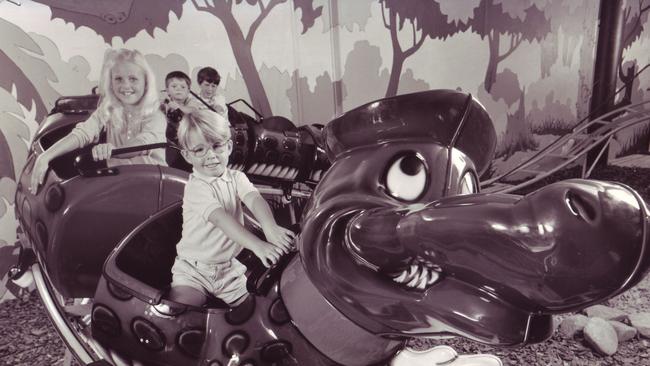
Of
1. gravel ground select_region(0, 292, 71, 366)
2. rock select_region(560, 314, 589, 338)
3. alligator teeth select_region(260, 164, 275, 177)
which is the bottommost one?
rock select_region(560, 314, 589, 338)

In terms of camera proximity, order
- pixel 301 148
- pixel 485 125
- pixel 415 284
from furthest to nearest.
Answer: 1. pixel 301 148
2. pixel 485 125
3. pixel 415 284

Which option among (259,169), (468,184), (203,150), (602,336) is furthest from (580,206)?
(602,336)

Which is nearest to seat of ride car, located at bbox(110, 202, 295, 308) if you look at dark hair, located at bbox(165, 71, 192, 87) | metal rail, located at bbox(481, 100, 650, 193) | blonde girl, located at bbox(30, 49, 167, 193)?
blonde girl, located at bbox(30, 49, 167, 193)

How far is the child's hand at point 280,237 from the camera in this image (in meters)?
0.62

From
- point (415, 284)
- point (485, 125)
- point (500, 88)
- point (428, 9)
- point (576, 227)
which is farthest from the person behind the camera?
point (500, 88)

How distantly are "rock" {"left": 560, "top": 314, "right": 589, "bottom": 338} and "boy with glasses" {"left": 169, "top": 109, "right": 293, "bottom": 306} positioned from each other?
3.84 feet

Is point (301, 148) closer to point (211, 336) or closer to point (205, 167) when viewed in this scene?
point (205, 167)

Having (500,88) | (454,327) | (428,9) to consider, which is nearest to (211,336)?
(454,327)

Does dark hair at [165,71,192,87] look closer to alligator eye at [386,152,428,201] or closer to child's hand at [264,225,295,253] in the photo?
child's hand at [264,225,295,253]

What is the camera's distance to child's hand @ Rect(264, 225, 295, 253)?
0.62m

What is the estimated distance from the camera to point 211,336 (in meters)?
0.60

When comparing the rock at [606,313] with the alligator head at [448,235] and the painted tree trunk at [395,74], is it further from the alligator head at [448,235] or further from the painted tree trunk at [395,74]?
the alligator head at [448,235]

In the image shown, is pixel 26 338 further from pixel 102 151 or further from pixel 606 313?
pixel 606 313

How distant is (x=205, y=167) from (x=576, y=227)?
508 millimetres
